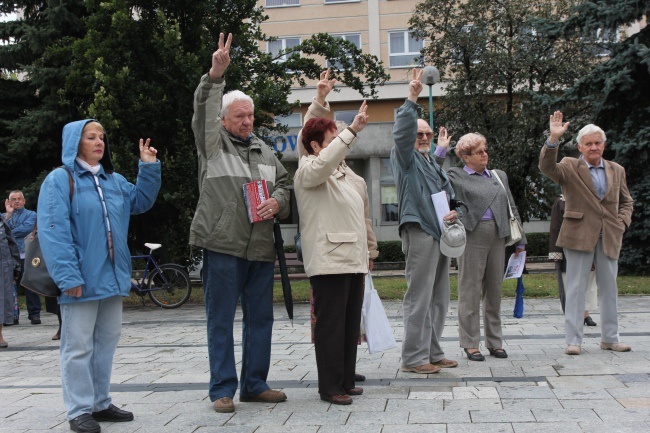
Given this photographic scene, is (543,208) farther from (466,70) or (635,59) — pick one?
(635,59)

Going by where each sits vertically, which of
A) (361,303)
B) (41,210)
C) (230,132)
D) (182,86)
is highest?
(182,86)

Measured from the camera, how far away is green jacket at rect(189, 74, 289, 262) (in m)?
5.10

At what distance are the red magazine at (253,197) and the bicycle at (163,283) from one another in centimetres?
902

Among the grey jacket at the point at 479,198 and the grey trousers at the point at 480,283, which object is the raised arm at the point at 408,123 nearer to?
the grey jacket at the point at 479,198

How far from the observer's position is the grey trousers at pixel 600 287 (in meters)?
7.08

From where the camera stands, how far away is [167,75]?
14000mm

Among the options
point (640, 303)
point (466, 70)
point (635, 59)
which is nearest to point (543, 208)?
point (466, 70)

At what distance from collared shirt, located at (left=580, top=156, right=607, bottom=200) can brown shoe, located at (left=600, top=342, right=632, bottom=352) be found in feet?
4.58

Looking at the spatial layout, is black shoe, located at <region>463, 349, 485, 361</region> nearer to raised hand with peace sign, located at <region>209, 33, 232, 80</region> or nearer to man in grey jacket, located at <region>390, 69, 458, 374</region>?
man in grey jacket, located at <region>390, 69, 458, 374</region>

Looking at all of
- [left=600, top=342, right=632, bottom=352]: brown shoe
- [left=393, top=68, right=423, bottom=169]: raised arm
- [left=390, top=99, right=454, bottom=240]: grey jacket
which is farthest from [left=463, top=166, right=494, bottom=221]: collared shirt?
[left=600, top=342, right=632, bottom=352]: brown shoe

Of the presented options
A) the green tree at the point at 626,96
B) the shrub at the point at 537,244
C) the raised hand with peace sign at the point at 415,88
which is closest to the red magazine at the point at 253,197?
the raised hand with peace sign at the point at 415,88

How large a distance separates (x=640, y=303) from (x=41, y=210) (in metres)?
9.75

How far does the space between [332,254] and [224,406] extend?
1249 millimetres

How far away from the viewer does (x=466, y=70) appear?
24203mm
